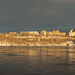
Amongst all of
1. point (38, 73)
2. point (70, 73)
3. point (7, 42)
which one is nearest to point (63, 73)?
point (70, 73)

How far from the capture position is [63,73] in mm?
22562

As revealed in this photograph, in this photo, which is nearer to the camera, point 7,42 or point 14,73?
point 14,73

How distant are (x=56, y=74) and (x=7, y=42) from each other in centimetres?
17995

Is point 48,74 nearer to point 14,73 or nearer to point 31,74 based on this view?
point 31,74

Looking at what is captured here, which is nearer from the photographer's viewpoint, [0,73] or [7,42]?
[0,73]

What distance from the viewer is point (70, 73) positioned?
2247cm

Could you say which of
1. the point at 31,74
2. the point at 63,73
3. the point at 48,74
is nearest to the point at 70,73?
the point at 63,73

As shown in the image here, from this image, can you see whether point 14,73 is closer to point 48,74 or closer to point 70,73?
point 48,74

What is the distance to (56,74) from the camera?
21.9m

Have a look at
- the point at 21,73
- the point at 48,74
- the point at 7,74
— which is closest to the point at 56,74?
the point at 48,74

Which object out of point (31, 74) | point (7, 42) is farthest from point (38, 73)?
point (7, 42)

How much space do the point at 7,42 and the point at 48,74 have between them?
179767 mm

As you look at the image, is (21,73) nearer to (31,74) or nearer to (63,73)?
(31,74)

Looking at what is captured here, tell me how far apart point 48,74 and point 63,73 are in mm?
2162
